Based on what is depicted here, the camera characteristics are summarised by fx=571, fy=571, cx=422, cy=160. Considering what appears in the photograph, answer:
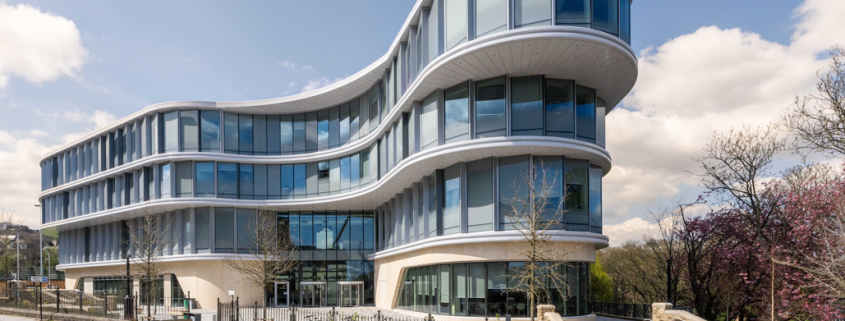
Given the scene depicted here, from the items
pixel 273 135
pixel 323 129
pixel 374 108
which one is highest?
pixel 374 108

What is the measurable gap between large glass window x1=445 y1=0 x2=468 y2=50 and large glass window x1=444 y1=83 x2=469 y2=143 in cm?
234

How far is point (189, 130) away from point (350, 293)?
16749 millimetres

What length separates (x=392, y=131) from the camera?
32531 mm

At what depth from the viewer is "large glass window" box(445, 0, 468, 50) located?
78.2 feet

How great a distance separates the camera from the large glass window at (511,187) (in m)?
24.5

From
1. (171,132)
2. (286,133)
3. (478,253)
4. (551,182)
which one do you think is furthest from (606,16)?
(171,132)

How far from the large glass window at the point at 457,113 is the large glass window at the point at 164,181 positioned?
2506 centimetres

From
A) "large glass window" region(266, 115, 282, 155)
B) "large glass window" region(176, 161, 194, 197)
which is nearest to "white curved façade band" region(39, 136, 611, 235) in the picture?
"large glass window" region(176, 161, 194, 197)

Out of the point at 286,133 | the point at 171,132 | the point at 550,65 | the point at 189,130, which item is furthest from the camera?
the point at 286,133

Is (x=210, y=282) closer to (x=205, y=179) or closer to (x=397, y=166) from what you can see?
(x=205, y=179)

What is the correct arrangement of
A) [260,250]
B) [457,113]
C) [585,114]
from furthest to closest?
[260,250]
[585,114]
[457,113]

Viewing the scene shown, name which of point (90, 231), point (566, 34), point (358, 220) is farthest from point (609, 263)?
point (90, 231)

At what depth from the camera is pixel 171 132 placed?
42094 millimetres

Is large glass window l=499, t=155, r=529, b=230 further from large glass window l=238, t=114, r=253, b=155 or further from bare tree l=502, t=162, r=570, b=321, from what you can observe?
large glass window l=238, t=114, r=253, b=155
